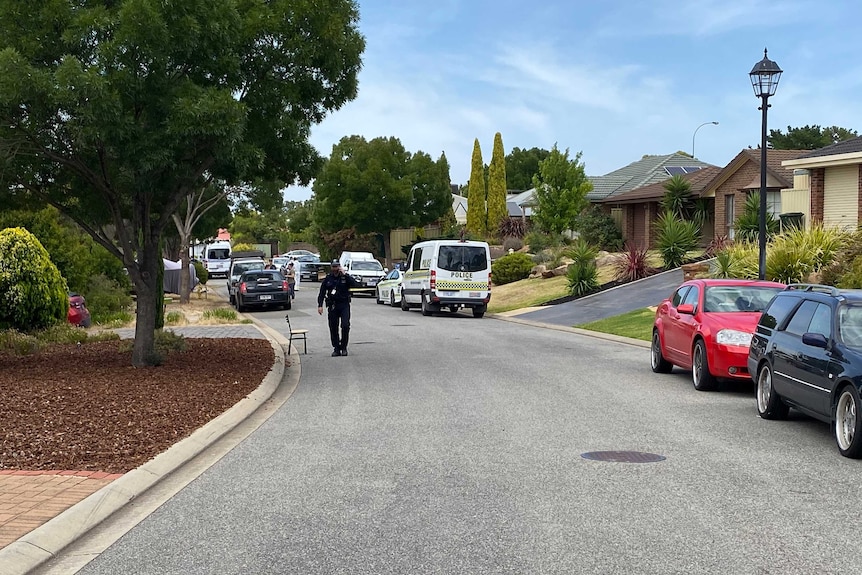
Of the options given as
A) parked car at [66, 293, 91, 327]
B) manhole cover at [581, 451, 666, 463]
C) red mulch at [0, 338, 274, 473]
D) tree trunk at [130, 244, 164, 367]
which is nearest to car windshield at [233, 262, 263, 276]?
parked car at [66, 293, 91, 327]

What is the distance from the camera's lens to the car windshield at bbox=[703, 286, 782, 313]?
1413 cm

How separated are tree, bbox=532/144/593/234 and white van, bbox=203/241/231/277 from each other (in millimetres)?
25053

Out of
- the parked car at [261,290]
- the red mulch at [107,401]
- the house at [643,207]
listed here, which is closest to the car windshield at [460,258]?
the parked car at [261,290]

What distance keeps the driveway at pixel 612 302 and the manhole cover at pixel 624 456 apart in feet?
61.4

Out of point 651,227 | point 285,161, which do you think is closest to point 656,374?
point 285,161

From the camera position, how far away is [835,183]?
29719 mm

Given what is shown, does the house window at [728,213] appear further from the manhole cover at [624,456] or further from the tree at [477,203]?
the tree at [477,203]

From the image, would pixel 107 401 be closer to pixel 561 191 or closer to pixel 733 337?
pixel 733 337

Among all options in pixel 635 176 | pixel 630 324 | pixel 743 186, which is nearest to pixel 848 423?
pixel 630 324

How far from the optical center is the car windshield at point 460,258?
30.0m

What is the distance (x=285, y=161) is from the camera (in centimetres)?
1554

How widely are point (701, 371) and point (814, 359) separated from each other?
3768 mm

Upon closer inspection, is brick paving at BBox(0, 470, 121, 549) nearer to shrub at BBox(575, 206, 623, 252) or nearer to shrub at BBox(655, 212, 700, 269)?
shrub at BBox(655, 212, 700, 269)

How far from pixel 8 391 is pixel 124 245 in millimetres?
3103
